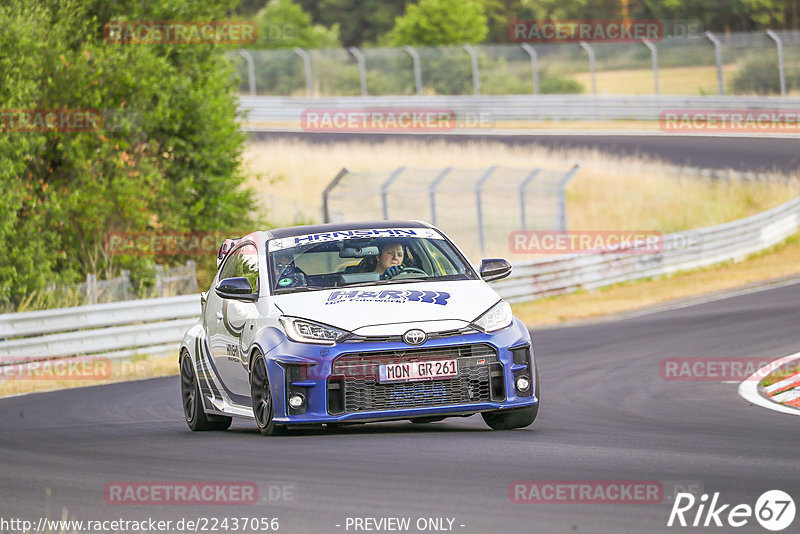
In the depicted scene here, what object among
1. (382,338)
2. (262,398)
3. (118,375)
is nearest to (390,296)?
(382,338)

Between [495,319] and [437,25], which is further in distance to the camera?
[437,25]

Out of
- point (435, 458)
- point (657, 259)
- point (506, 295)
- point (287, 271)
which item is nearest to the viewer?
point (435, 458)

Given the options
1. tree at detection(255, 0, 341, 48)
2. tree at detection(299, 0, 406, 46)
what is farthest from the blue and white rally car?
tree at detection(299, 0, 406, 46)

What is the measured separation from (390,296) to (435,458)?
5.42ft

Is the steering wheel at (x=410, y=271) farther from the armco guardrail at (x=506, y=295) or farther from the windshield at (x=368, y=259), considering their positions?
the armco guardrail at (x=506, y=295)

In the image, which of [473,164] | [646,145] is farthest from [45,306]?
[646,145]

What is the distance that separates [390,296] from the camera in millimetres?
8812

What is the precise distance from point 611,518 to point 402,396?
287cm

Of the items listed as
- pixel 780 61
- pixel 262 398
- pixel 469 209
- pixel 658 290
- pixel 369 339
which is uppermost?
pixel 369 339

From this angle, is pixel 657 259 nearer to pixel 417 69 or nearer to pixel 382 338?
pixel 382 338

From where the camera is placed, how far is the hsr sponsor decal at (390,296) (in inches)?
344

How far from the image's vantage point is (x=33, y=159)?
21.9 meters

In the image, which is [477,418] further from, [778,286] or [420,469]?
[778,286]

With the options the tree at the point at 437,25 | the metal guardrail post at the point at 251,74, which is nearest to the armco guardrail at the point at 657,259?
the metal guardrail post at the point at 251,74
